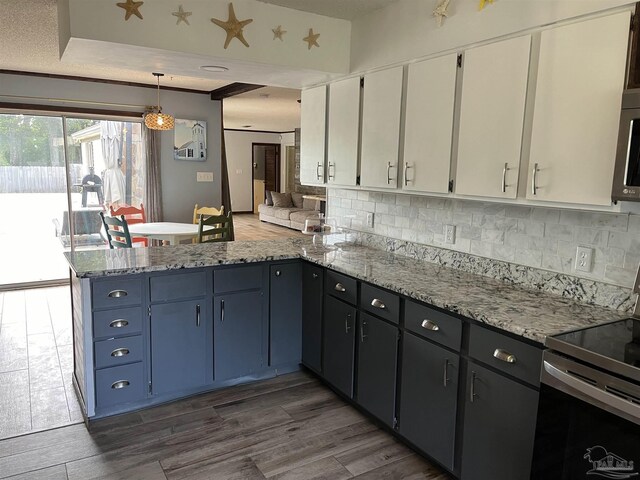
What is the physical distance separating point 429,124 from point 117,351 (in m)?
2.23

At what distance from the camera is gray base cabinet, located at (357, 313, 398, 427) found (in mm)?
2494

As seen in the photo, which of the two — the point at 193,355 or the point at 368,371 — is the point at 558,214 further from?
the point at 193,355

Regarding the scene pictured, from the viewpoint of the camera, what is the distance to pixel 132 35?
8.47ft

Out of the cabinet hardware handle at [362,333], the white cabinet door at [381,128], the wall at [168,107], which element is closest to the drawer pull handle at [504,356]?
the cabinet hardware handle at [362,333]

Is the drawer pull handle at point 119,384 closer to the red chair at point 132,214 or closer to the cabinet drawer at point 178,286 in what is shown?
the cabinet drawer at point 178,286

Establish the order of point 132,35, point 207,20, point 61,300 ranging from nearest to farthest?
point 132,35, point 207,20, point 61,300

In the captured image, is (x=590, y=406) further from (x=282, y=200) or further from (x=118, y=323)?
(x=282, y=200)

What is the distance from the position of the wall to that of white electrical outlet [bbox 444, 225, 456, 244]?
459cm

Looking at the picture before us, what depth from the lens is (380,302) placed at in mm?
2521

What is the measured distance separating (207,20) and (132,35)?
45 centimetres

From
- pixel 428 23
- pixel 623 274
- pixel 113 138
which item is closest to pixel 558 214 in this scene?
pixel 623 274

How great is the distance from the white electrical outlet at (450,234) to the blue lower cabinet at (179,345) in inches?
61.8

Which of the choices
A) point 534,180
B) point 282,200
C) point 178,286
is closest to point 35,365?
point 178,286

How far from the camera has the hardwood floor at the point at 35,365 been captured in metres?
2.80
